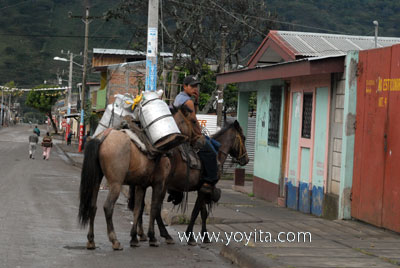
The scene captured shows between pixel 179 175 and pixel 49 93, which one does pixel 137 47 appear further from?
pixel 49 93

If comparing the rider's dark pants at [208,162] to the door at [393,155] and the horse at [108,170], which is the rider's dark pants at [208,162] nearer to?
the horse at [108,170]

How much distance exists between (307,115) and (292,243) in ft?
20.2

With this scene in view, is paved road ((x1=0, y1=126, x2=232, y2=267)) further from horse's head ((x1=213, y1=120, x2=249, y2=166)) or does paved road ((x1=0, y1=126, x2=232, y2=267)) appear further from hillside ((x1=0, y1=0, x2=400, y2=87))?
hillside ((x1=0, y1=0, x2=400, y2=87))

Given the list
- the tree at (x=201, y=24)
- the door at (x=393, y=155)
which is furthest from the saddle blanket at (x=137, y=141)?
the tree at (x=201, y=24)

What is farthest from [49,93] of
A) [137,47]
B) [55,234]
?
[55,234]

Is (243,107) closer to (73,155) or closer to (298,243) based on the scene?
(298,243)

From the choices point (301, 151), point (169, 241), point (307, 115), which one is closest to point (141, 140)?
point (169, 241)

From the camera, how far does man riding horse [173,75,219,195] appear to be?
1068 centimetres

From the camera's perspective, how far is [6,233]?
1073cm

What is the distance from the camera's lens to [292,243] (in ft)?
32.8

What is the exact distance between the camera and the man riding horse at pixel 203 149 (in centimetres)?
1068

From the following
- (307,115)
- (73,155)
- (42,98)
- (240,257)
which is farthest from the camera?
(42,98)

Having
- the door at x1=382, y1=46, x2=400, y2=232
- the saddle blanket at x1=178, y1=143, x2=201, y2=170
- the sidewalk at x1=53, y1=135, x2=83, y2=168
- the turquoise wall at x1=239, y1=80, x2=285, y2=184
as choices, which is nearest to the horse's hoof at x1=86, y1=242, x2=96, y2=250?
the saddle blanket at x1=178, y1=143, x2=201, y2=170

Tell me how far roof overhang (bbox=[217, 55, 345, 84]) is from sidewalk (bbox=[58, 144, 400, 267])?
2898mm
